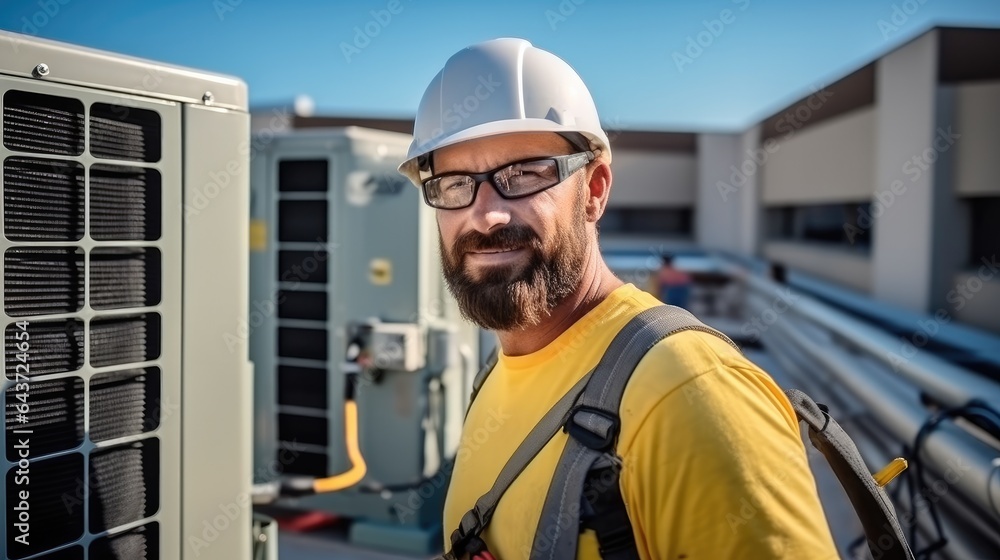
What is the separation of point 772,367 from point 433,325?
245 inches

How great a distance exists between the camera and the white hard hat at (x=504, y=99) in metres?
1.46

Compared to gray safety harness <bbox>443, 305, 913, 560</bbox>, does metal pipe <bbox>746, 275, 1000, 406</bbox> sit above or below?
below

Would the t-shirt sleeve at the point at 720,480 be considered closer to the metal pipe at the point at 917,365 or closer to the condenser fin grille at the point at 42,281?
the condenser fin grille at the point at 42,281

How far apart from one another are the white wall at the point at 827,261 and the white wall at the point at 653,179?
2210 mm

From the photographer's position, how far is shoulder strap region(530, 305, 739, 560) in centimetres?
110

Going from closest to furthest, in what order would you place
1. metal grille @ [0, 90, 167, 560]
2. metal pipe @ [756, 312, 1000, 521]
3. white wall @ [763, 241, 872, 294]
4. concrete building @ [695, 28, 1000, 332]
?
1. metal grille @ [0, 90, 167, 560]
2. metal pipe @ [756, 312, 1000, 521]
3. concrete building @ [695, 28, 1000, 332]
4. white wall @ [763, 241, 872, 294]

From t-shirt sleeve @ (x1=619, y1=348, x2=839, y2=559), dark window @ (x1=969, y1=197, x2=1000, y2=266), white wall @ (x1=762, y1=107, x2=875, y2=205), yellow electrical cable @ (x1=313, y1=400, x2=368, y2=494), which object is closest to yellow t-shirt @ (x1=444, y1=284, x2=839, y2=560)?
t-shirt sleeve @ (x1=619, y1=348, x2=839, y2=559)

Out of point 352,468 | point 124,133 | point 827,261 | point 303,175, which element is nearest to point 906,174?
point 827,261

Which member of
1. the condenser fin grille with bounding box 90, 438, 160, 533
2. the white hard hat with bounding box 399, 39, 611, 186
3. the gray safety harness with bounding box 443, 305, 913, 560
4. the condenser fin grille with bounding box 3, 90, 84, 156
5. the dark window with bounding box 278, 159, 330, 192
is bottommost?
the condenser fin grille with bounding box 90, 438, 160, 533

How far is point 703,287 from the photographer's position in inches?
475

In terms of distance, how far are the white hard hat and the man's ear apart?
0.04 meters

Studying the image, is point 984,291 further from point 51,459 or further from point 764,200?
point 764,200

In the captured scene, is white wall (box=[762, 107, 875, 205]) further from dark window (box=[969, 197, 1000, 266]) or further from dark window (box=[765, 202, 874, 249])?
dark window (box=[969, 197, 1000, 266])

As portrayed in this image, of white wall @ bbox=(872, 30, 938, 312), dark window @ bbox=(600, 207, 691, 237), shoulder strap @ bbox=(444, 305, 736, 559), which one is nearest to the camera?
shoulder strap @ bbox=(444, 305, 736, 559)
